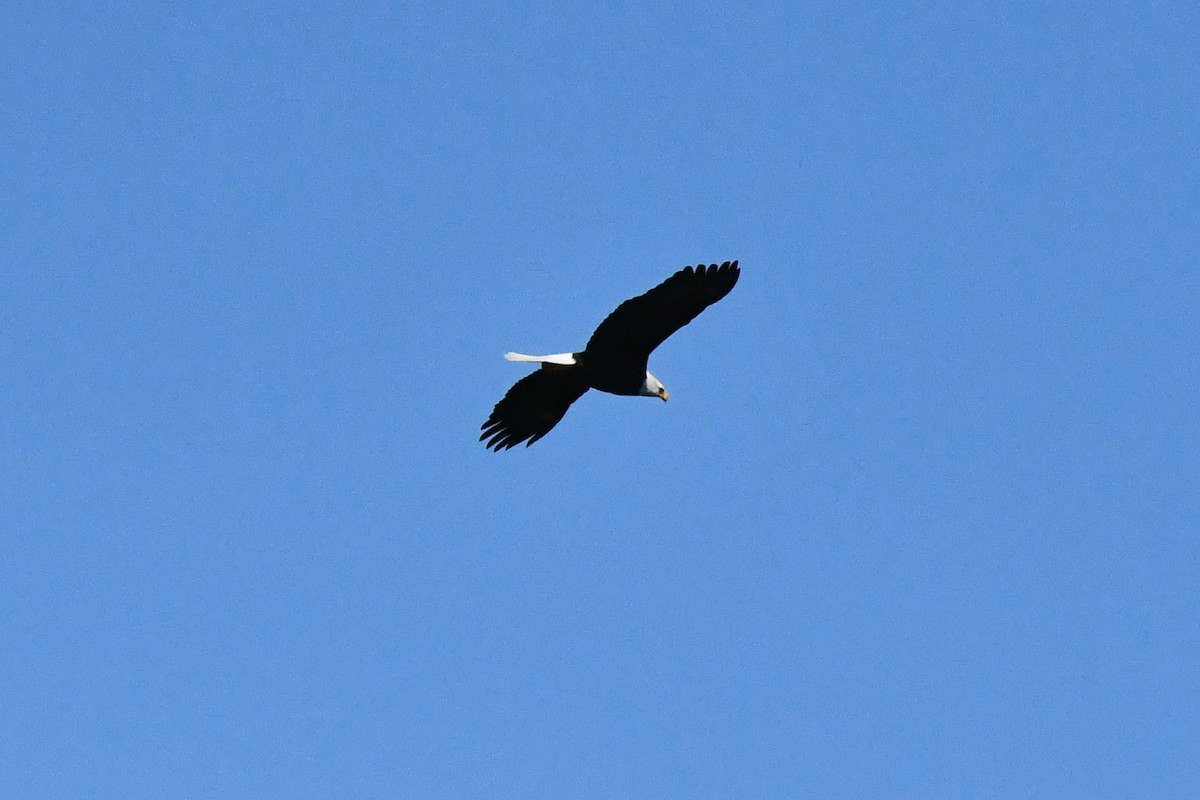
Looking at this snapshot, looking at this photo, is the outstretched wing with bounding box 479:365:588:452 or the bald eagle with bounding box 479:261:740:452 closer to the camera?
the bald eagle with bounding box 479:261:740:452

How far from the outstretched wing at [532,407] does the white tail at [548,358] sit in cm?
52

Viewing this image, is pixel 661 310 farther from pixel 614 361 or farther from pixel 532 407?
pixel 532 407

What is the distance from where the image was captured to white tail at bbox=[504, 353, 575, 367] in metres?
18.0

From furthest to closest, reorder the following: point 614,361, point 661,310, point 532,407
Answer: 1. point 532,407
2. point 614,361
3. point 661,310

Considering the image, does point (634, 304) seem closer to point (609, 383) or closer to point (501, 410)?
point (609, 383)

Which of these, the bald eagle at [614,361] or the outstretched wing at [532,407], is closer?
the bald eagle at [614,361]

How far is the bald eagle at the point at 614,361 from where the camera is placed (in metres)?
17.5

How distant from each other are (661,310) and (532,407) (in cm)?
257

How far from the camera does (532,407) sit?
1969 cm

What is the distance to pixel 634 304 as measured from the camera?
1761 cm

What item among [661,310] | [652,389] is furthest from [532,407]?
[661,310]

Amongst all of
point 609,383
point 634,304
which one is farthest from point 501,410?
point 634,304

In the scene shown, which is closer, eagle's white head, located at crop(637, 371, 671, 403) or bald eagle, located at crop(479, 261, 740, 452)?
bald eagle, located at crop(479, 261, 740, 452)

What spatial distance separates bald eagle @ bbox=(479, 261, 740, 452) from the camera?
17.5m
